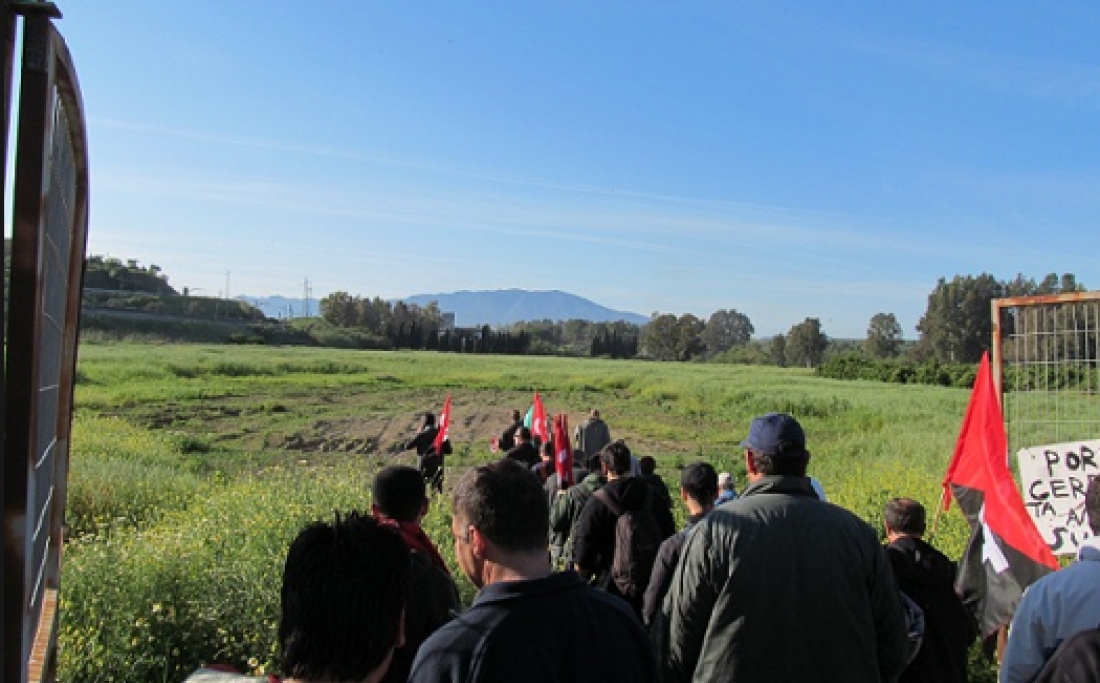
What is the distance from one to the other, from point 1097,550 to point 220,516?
5.80 m

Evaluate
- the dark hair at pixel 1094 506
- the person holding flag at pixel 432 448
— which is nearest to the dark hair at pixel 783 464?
the dark hair at pixel 1094 506

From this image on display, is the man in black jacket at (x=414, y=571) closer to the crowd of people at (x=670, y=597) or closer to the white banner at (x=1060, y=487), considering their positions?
the crowd of people at (x=670, y=597)

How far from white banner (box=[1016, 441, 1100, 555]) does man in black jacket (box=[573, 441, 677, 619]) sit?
2.44 meters

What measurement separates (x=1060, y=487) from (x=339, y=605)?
5.19 m

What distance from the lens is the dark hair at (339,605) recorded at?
6.01 feet

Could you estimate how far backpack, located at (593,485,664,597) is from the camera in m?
5.09

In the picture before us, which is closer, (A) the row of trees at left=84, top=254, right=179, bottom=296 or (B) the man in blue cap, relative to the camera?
(B) the man in blue cap

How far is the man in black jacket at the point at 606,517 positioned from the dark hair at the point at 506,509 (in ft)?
9.66

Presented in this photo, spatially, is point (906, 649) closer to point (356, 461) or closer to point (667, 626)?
point (667, 626)

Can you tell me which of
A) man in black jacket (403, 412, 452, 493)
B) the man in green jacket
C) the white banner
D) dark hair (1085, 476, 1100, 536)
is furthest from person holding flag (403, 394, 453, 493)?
dark hair (1085, 476, 1100, 536)

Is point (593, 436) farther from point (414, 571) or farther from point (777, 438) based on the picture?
point (414, 571)

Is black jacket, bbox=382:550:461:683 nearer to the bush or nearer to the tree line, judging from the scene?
the bush

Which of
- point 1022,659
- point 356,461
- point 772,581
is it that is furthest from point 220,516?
point 356,461

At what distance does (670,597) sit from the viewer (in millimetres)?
3354
